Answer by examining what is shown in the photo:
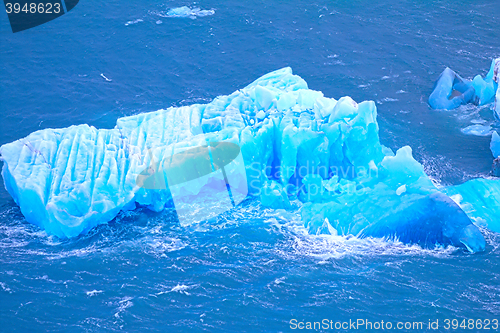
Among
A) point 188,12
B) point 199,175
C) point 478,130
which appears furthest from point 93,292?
point 188,12

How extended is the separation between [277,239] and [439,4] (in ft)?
58.8

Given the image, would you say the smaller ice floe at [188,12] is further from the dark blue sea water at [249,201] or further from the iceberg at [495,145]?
the iceberg at [495,145]

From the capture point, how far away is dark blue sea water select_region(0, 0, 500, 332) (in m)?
15.9

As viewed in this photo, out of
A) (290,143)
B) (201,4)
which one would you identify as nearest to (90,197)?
(290,143)

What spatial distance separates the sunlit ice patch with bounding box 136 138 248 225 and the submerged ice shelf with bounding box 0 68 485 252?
32 mm

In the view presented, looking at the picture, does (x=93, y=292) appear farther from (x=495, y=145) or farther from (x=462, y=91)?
(x=462, y=91)

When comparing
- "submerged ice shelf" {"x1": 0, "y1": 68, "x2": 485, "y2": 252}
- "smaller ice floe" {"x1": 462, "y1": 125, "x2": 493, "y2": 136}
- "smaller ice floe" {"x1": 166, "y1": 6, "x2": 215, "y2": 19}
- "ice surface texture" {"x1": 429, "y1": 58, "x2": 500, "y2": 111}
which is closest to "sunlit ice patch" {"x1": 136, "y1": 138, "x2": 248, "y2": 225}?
"submerged ice shelf" {"x1": 0, "y1": 68, "x2": 485, "y2": 252}

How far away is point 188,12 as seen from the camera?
1189 inches

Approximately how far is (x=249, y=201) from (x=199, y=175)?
181cm

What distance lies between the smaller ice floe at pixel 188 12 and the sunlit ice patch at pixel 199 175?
12079mm

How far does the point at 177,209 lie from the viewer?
1947 centimetres

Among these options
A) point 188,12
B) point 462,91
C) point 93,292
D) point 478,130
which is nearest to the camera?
point 93,292

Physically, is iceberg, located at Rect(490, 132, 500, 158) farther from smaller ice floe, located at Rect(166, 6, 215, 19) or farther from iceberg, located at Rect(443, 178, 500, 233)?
smaller ice floe, located at Rect(166, 6, 215, 19)

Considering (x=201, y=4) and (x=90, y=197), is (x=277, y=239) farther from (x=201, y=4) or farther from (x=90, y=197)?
(x=201, y=4)
